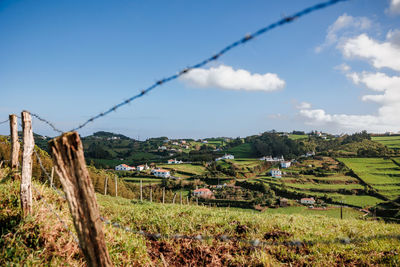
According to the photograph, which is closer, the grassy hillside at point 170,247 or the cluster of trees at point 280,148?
the grassy hillside at point 170,247

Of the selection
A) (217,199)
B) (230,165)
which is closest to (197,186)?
(217,199)

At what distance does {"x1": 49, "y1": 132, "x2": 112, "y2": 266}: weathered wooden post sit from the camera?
2.32 metres

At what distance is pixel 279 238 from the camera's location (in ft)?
17.1

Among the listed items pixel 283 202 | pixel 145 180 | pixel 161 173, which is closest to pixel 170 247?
pixel 283 202

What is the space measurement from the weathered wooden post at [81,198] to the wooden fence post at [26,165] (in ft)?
8.52

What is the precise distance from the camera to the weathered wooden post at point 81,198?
2320 millimetres

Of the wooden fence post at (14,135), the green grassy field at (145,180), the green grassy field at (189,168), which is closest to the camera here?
the wooden fence post at (14,135)

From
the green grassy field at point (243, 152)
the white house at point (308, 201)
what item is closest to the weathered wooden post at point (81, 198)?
the white house at point (308, 201)

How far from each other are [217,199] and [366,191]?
39.1m

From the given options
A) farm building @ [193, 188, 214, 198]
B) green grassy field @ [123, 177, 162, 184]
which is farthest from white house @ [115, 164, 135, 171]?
farm building @ [193, 188, 214, 198]

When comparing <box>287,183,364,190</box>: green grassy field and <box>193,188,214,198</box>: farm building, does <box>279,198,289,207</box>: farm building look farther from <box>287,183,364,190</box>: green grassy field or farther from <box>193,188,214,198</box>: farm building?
<box>193,188,214,198</box>: farm building

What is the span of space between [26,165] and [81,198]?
2864 mm

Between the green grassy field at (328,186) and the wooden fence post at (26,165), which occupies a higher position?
the wooden fence post at (26,165)

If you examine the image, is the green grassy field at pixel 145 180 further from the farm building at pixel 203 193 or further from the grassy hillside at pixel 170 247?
the grassy hillside at pixel 170 247
